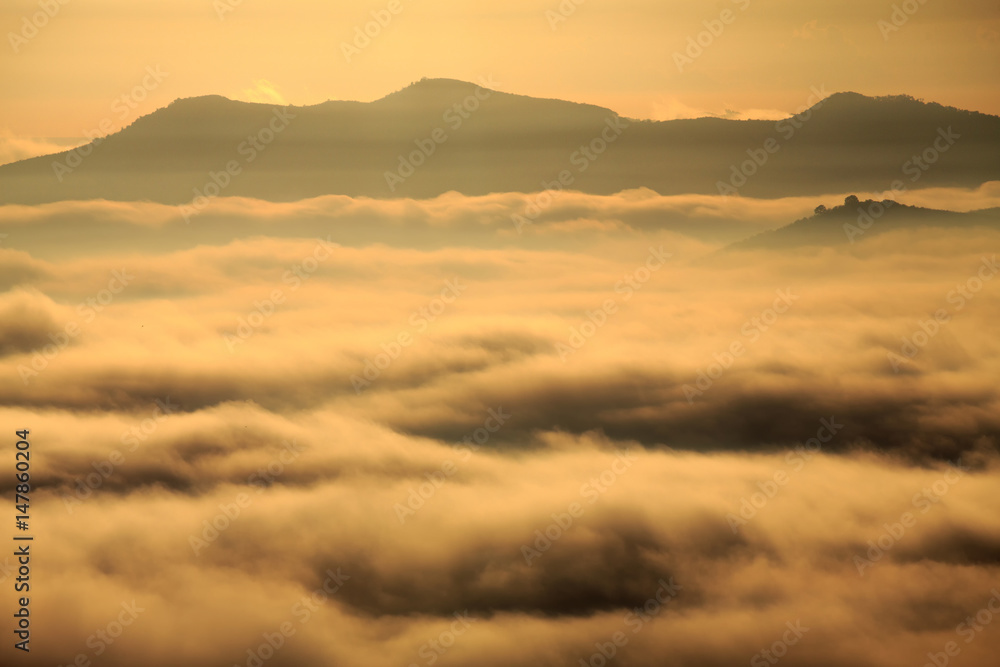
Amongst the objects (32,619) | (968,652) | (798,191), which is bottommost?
(968,652)

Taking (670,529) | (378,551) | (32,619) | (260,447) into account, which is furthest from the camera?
(260,447)

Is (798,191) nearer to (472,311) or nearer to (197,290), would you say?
(472,311)

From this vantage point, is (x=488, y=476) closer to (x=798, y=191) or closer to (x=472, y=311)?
(x=472, y=311)

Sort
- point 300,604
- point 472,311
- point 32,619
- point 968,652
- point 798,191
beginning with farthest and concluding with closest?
point 798,191 < point 472,311 < point 300,604 < point 968,652 < point 32,619

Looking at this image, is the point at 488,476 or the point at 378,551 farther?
the point at 488,476

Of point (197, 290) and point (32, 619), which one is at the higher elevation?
point (197, 290)

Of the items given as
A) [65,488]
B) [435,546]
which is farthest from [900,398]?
[65,488]
